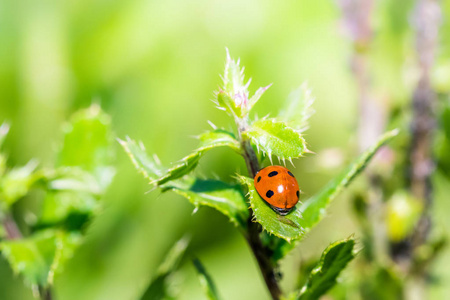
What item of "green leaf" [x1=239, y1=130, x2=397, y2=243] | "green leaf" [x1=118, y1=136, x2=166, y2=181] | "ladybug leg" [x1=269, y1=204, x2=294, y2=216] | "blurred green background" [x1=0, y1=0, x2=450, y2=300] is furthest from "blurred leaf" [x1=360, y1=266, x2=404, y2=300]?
"blurred green background" [x1=0, y1=0, x2=450, y2=300]

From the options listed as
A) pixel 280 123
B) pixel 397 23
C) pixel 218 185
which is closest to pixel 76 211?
pixel 218 185

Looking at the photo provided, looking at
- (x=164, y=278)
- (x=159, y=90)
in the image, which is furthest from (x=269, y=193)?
(x=159, y=90)

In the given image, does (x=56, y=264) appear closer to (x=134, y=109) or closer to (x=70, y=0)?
(x=134, y=109)

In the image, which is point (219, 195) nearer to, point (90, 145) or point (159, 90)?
point (90, 145)

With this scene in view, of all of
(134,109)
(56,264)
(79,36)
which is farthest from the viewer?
(79,36)

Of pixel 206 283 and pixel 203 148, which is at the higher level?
pixel 203 148

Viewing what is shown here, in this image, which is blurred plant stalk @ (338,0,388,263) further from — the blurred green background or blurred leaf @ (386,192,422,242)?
the blurred green background
